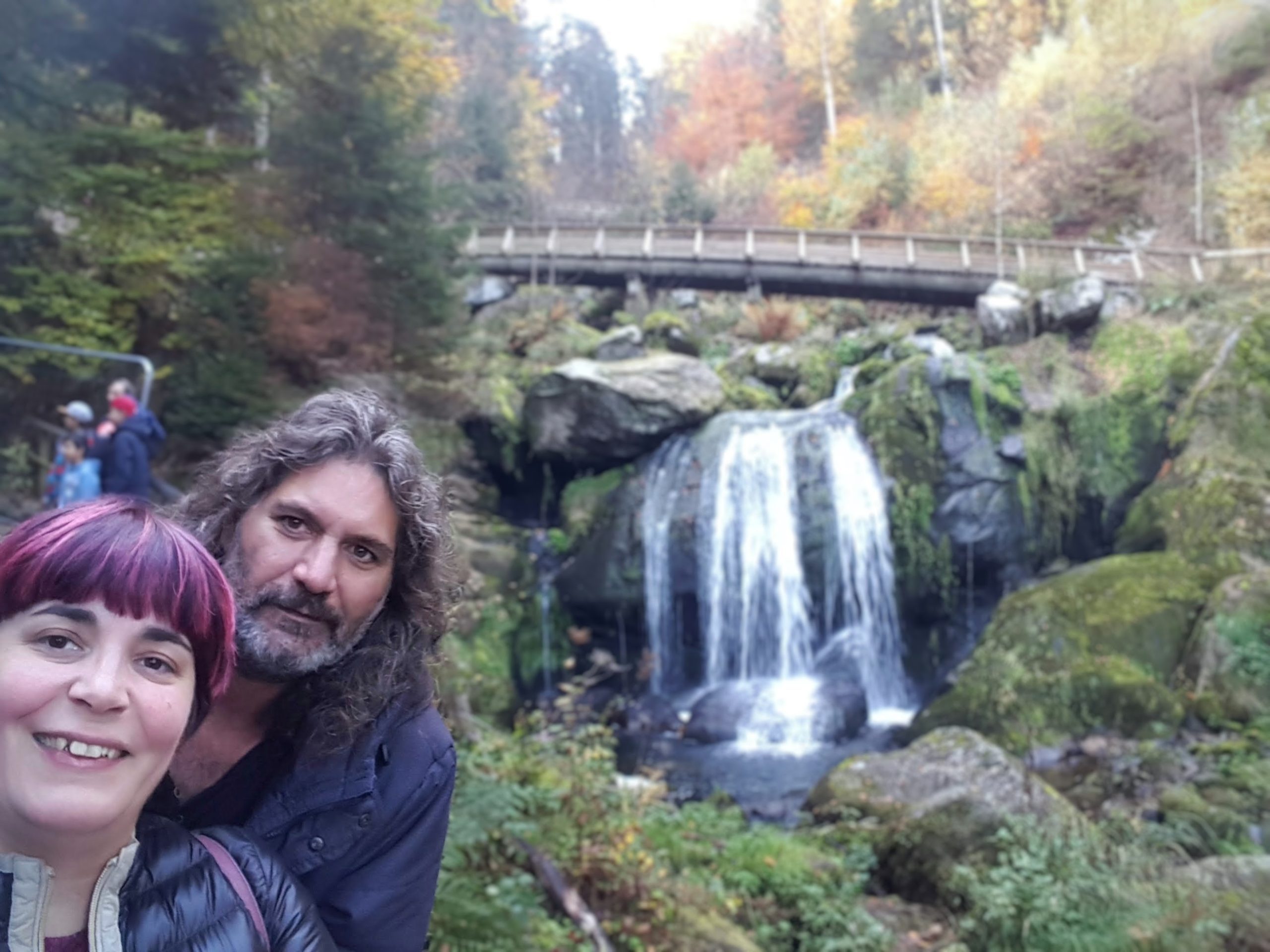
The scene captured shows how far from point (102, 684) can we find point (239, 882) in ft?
1.07

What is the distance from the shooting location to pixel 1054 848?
468cm

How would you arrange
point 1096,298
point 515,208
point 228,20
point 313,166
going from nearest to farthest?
point 228,20, point 313,166, point 1096,298, point 515,208

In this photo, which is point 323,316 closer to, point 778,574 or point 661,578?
point 661,578

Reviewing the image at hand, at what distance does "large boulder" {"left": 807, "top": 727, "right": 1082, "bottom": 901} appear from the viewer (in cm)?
511

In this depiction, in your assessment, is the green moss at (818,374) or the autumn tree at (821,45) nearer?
the green moss at (818,374)

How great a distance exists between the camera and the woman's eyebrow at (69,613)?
1.01m

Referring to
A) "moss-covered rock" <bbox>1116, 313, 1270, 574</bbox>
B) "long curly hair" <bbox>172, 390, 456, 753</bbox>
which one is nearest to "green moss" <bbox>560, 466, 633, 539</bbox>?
"moss-covered rock" <bbox>1116, 313, 1270, 574</bbox>

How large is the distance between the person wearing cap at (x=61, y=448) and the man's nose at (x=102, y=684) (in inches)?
222

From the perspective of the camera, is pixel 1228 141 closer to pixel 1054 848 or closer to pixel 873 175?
pixel 873 175

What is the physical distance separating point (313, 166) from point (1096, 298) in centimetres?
1188

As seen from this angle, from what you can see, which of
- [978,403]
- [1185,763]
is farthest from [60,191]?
[978,403]

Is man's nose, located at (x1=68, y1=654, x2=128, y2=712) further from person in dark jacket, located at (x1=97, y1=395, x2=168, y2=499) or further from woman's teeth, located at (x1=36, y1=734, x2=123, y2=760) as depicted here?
person in dark jacket, located at (x1=97, y1=395, x2=168, y2=499)

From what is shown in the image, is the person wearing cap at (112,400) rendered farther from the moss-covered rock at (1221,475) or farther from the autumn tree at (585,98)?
Answer: the autumn tree at (585,98)

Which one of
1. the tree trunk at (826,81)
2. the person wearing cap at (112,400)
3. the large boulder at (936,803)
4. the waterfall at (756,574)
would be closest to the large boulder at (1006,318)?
the waterfall at (756,574)
